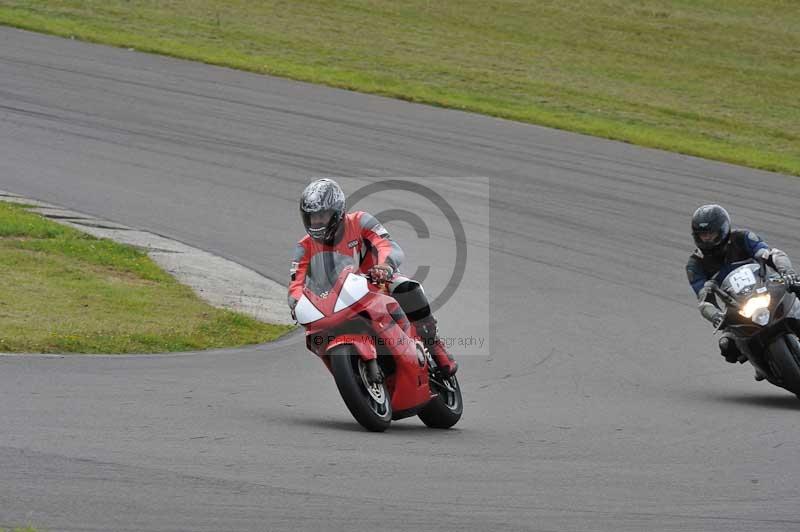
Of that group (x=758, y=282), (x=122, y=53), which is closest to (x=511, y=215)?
(x=758, y=282)

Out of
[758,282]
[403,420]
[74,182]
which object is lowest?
[74,182]

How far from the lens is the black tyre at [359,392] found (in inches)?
328

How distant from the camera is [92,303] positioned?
1352 centimetres

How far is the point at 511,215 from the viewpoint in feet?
64.9

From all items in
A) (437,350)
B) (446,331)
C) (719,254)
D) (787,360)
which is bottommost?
(446,331)

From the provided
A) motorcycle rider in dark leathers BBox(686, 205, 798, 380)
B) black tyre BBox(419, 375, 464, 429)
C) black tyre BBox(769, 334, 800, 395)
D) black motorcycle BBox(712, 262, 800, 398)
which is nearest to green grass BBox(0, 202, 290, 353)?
black tyre BBox(419, 375, 464, 429)

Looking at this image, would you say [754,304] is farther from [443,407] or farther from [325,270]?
[325,270]

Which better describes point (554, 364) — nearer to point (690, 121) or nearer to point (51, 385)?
point (51, 385)

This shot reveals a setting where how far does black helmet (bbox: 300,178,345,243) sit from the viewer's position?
8.76 metres

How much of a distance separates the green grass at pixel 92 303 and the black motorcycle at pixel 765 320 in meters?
4.77

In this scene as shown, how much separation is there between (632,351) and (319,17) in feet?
84.0

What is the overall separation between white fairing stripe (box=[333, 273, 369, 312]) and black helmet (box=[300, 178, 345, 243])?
404 mm

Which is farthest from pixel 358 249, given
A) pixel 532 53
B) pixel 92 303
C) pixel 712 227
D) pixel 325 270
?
pixel 532 53

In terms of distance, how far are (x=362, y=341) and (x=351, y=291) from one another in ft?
1.18
